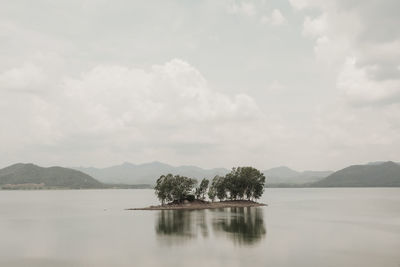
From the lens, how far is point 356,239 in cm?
8344

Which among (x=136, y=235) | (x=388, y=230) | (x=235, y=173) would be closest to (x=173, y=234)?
(x=136, y=235)

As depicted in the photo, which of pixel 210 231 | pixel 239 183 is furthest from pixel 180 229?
pixel 239 183

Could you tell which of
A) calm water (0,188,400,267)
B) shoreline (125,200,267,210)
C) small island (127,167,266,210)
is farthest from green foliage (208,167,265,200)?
calm water (0,188,400,267)

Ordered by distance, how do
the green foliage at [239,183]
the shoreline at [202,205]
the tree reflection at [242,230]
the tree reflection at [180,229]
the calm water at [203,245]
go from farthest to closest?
the green foliage at [239,183] < the shoreline at [202,205] < the tree reflection at [180,229] < the tree reflection at [242,230] < the calm water at [203,245]

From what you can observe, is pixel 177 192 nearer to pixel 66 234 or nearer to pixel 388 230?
pixel 66 234

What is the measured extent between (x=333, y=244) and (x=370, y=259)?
15.4 metres

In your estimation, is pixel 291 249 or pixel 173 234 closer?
pixel 291 249

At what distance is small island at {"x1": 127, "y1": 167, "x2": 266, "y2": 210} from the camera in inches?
6678

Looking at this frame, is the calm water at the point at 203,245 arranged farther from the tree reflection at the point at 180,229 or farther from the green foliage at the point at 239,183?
the green foliage at the point at 239,183

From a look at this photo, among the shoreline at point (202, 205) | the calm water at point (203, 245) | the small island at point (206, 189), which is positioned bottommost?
the calm water at point (203, 245)

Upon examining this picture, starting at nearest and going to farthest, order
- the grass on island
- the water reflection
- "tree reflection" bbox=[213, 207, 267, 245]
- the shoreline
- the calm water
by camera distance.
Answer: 1. the calm water
2. "tree reflection" bbox=[213, 207, 267, 245]
3. the water reflection
4. the shoreline
5. the grass on island

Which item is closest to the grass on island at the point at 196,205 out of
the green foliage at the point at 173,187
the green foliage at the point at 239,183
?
the green foliage at the point at 173,187

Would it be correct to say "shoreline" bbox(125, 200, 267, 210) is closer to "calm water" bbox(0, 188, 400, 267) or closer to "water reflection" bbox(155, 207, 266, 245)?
"water reflection" bbox(155, 207, 266, 245)

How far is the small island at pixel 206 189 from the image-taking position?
170m
